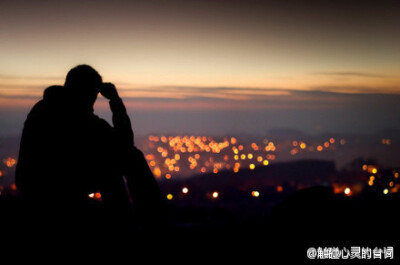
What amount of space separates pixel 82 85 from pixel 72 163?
67 cm

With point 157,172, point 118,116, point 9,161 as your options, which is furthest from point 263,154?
point 118,116

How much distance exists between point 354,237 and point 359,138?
2682 inches

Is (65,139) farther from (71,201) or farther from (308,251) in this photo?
(308,251)

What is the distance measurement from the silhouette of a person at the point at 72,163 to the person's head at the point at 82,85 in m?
0.11

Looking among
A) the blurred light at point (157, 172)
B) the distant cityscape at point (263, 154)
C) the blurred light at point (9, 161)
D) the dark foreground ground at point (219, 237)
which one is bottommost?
the blurred light at point (157, 172)

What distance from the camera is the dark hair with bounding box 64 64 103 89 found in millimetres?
3067

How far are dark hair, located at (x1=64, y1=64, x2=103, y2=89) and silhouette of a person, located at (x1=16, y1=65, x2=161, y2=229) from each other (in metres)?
0.18

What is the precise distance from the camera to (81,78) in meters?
3.08

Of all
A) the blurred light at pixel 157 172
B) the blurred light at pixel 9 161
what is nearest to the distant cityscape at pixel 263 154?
the blurred light at pixel 157 172

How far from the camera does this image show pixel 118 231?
9.79 ft

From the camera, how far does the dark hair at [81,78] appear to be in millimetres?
3067

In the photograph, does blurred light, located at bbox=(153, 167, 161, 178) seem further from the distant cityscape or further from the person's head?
the person's head
